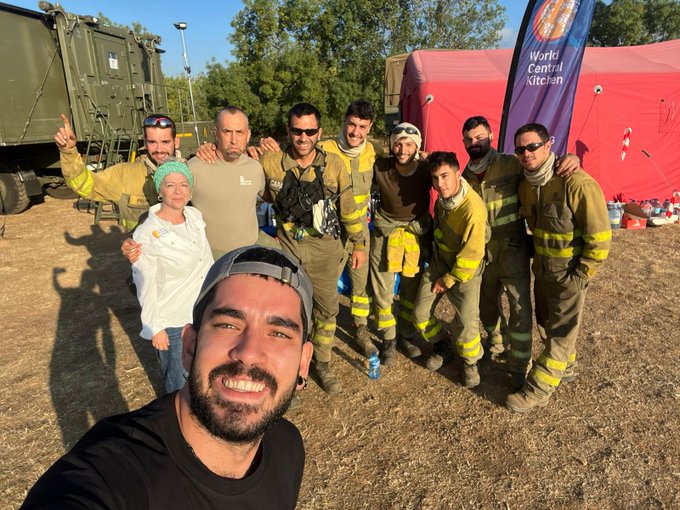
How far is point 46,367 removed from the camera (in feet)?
13.6

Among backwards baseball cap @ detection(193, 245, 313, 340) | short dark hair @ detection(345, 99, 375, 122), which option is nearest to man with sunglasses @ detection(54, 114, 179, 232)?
short dark hair @ detection(345, 99, 375, 122)

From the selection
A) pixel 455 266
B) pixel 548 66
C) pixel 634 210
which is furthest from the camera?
pixel 634 210

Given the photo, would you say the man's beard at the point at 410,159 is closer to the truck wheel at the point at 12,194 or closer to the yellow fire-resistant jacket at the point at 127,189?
the yellow fire-resistant jacket at the point at 127,189

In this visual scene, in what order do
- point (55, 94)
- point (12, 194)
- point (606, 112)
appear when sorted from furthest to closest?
point (55, 94)
point (12, 194)
point (606, 112)

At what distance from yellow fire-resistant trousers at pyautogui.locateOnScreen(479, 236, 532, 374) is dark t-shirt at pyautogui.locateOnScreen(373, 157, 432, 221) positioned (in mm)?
763

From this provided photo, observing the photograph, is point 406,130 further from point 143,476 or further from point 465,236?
point 143,476

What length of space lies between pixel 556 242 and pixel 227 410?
2.85 metres

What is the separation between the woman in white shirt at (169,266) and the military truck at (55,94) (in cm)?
871

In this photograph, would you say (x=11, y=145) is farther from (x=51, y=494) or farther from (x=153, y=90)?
(x=51, y=494)

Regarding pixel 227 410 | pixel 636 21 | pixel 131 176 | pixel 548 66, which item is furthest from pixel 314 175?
pixel 636 21

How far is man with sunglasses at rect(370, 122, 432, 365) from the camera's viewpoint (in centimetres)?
375

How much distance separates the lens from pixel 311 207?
10.9 ft

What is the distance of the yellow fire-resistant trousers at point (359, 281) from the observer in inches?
156

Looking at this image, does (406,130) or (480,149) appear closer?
(480,149)
